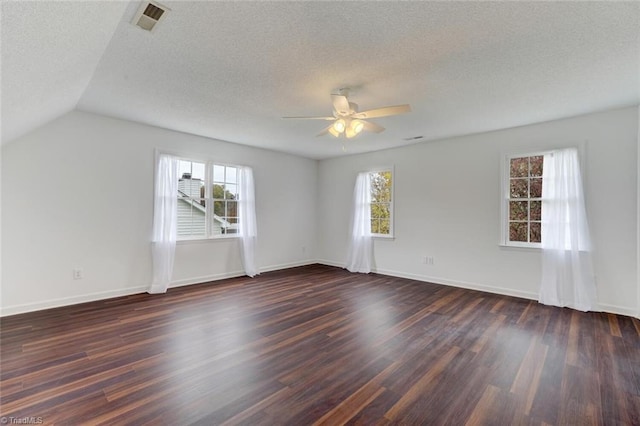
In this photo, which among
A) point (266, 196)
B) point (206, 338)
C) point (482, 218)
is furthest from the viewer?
point (266, 196)

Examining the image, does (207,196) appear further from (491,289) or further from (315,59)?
(491,289)

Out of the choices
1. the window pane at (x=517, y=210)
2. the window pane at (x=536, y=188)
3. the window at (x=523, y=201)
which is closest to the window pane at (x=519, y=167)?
the window at (x=523, y=201)

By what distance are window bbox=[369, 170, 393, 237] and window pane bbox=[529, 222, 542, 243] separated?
2347 mm

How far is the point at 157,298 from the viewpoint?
4.26 meters

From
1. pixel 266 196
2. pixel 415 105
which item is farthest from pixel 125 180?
pixel 415 105

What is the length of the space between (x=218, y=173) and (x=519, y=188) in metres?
5.25

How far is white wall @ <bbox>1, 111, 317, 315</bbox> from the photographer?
3.56m

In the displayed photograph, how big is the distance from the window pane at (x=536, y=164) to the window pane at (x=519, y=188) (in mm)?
161

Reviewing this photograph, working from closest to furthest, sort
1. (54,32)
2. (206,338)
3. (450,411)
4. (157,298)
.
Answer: (54,32) < (450,411) < (206,338) < (157,298)

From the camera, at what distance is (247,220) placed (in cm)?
574

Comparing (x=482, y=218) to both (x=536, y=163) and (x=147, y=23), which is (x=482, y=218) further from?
(x=147, y=23)

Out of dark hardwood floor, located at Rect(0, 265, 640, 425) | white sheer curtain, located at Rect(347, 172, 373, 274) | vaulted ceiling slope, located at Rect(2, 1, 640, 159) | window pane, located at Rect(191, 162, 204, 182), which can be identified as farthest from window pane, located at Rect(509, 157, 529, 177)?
window pane, located at Rect(191, 162, 204, 182)

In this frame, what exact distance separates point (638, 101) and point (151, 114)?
20.5 ft

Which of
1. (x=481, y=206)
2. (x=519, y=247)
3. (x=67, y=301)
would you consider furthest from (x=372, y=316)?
(x=67, y=301)
